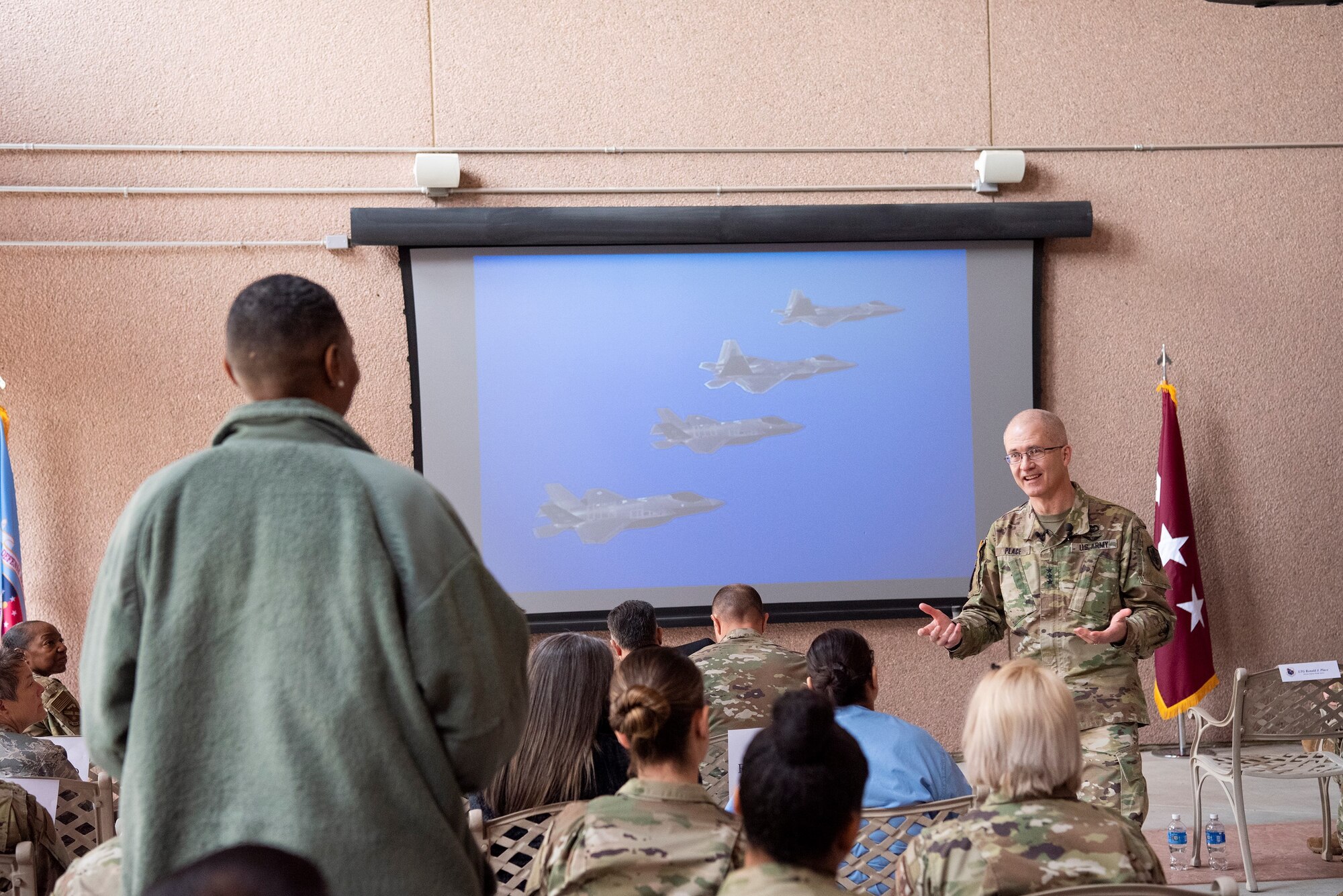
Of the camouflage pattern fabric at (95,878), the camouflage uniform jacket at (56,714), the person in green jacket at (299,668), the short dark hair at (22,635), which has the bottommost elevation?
the camouflage uniform jacket at (56,714)

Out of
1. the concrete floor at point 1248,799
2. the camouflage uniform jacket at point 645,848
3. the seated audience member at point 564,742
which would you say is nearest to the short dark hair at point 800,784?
the camouflage uniform jacket at point 645,848

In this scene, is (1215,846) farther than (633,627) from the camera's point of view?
Yes

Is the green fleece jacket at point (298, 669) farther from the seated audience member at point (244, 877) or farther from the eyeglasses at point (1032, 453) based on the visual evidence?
the eyeglasses at point (1032, 453)

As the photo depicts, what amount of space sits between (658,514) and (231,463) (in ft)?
14.4

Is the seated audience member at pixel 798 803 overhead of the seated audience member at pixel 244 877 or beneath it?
beneath

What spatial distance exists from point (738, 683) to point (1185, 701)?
137 inches

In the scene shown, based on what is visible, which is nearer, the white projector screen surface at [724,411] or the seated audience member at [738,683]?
the seated audience member at [738,683]

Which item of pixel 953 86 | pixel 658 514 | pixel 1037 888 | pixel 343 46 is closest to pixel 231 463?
pixel 1037 888

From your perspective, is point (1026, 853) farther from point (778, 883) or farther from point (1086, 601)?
point (1086, 601)

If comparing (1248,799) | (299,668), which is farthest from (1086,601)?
(299,668)

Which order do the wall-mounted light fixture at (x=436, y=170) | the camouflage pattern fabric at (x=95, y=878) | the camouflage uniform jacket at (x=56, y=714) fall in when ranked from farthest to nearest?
the wall-mounted light fixture at (x=436, y=170), the camouflage uniform jacket at (x=56, y=714), the camouflage pattern fabric at (x=95, y=878)

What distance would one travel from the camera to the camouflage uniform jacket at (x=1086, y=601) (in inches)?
127

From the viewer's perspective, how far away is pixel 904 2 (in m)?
5.89

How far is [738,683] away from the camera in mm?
3035
